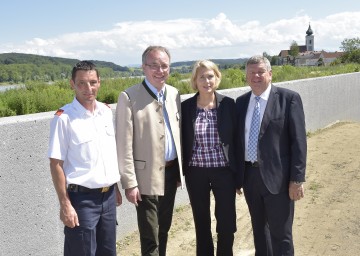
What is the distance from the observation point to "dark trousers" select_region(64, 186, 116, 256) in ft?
8.66

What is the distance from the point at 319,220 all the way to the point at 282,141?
7.63 ft

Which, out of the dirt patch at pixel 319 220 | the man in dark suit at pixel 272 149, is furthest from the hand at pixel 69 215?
the dirt patch at pixel 319 220

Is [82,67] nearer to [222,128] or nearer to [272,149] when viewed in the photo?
[222,128]

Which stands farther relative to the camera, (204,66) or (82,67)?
(204,66)

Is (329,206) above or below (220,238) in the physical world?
below

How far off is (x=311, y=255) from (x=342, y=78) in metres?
9.89

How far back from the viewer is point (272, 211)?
325cm

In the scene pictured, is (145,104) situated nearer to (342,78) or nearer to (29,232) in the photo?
(29,232)

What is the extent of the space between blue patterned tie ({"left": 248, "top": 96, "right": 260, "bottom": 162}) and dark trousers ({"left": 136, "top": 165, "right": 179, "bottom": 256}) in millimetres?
596

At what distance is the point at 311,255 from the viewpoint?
13.6 ft

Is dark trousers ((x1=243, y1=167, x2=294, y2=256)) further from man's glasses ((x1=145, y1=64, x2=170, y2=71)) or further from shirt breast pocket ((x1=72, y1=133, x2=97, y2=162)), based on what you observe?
shirt breast pocket ((x1=72, y1=133, x2=97, y2=162))

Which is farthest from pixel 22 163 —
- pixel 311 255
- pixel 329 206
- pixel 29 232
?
pixel 329 206

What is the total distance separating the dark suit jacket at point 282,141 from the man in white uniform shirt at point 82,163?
1.15 m

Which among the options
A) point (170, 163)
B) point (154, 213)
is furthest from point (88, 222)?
point (170, 163)
